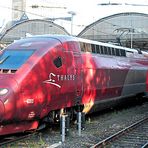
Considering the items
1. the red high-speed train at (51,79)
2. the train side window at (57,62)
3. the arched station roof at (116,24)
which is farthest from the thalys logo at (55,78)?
the arched station roof at (116,24)

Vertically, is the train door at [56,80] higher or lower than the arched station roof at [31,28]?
lower

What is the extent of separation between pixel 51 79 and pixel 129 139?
2.86 m

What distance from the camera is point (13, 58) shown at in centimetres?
1138

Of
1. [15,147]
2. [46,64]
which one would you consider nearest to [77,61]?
[46,64]

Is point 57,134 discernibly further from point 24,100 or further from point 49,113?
point 24,100

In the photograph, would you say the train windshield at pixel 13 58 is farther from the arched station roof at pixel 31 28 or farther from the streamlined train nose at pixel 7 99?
the arched station roof at pixel 31 28

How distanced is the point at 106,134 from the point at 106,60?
13.9 ft

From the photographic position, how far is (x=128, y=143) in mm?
11000

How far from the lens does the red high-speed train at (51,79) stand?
10.1m

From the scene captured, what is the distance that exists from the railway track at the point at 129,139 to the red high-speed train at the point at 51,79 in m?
1.80

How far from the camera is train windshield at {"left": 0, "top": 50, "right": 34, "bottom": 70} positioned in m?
10.9

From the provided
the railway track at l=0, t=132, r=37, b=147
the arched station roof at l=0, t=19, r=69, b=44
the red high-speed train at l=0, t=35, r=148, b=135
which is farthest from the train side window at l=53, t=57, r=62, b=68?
the arched station roof at l=0, t=19, r=69, b=44

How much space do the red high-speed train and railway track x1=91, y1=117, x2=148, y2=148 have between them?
5.90ft

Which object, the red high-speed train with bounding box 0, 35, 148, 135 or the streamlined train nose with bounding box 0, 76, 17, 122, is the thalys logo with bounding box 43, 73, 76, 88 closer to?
the red high-speed train with bounding box 0, 35, 148, 135
